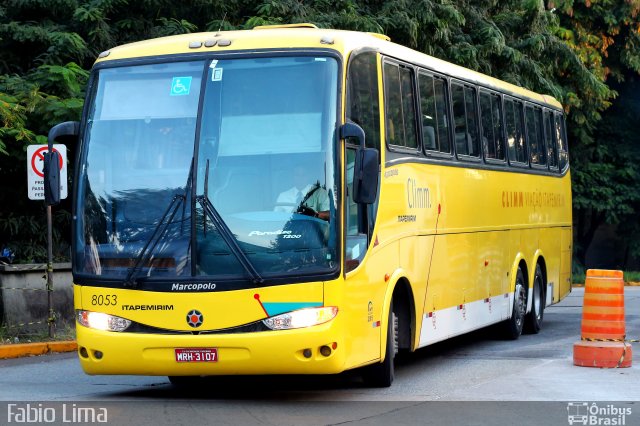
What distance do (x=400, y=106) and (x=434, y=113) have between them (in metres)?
1.45

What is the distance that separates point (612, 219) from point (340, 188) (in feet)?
89.4

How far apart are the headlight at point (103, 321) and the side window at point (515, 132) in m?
8.40

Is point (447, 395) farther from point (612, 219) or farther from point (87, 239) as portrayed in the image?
point (612, 219)

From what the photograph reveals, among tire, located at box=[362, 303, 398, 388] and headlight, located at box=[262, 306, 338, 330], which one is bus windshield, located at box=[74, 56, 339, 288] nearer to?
Answer: headlight, located at box=[262, 306, 338, 330]

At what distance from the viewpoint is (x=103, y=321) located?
36.6ft

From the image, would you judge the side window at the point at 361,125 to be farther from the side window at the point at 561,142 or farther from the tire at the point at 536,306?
the side window at the point at 561,142

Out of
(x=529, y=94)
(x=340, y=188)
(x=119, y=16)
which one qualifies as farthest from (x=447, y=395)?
(x=119, y=16)

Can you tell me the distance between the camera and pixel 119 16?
23094 mm

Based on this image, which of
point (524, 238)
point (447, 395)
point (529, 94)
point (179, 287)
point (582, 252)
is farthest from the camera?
point (582, 252)

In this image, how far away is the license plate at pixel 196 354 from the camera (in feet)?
35.4

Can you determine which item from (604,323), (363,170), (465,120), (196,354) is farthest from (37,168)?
(604,323)

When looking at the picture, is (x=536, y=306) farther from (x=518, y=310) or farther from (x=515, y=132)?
(x=515, y=132)

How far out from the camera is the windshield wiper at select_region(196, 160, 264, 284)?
1077 cm

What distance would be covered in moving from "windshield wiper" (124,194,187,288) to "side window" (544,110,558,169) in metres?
10.7
